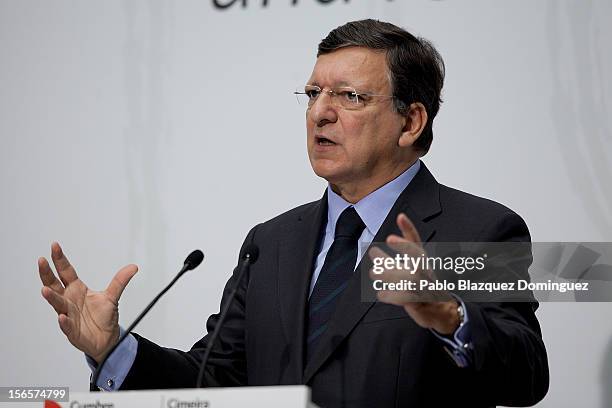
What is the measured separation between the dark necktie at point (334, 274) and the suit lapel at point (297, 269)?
0.09 ft

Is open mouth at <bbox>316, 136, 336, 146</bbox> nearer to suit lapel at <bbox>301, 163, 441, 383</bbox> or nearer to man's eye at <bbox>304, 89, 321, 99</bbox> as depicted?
man's eye at <bbox>304, 89, 321, 99</bbox>

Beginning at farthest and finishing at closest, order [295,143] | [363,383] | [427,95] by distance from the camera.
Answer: [295,143]
[427,95]
[363,383]

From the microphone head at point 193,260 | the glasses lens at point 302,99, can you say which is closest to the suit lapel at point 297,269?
the microphone head at point 193,260

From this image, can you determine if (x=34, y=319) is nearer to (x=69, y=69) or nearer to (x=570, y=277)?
(x=69, y=69)

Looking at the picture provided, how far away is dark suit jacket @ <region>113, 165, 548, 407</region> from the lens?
88.1 inches

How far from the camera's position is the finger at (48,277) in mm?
2213

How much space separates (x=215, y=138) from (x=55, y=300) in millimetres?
1299

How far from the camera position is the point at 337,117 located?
2.63m

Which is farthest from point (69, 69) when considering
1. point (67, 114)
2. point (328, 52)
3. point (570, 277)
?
point (570, 277)

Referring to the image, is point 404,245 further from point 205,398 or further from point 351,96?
point 351,96

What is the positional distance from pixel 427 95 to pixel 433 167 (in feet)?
1.42

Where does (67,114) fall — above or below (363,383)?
above

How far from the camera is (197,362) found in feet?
8.33

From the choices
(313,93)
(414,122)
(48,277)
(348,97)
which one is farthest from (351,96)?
(48,277)
